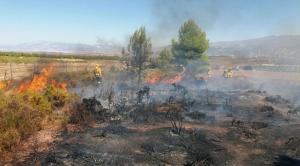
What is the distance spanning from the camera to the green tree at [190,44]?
52000mm

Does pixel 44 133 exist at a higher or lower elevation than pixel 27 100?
lower

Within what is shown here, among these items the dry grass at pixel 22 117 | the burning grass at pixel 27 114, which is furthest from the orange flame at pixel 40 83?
the dry grass at pixel 22 117

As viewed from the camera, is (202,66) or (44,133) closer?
(44,133)

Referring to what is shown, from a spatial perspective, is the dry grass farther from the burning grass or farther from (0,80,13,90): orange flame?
(0,80,13,90): orange flame

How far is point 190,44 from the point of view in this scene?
51719 millimetres

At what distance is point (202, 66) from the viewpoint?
52.9 metres

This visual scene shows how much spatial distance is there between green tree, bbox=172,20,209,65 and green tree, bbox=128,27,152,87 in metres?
8.98

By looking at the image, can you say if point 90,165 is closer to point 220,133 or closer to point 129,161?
point 129,161

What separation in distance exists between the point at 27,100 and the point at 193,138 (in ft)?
34.0

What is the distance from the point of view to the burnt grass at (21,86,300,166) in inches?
616

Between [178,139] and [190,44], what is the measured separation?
34596mm

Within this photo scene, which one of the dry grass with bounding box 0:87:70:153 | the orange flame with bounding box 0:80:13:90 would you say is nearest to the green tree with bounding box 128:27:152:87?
the orange flame with bounding box 0:80:13:90

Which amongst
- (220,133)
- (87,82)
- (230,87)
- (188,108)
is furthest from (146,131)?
(230,87)

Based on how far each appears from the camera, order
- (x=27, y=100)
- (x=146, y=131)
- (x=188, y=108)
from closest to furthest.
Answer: (x=146, y=131) < (x=27, y=100) < (x=188, y=108)
